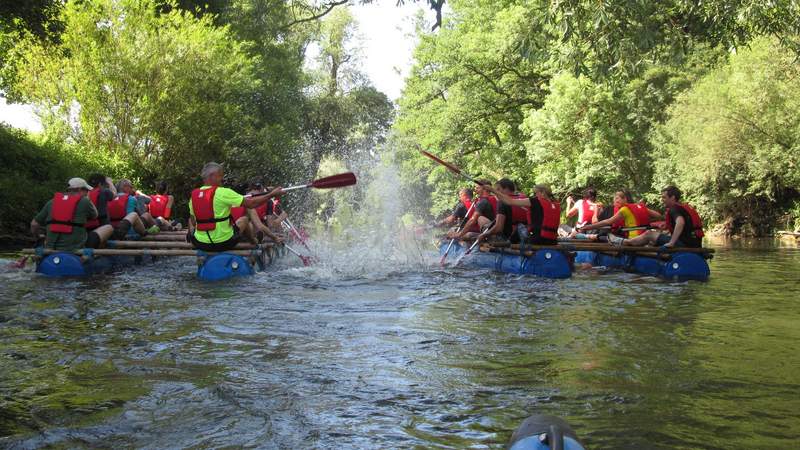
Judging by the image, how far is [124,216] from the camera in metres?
12.8

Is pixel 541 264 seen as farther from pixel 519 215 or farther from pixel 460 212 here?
pixel 460 212

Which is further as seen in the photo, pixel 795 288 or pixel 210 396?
pixel 795 288

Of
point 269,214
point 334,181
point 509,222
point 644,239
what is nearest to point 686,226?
point 644,239

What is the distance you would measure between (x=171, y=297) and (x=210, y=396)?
183 inches

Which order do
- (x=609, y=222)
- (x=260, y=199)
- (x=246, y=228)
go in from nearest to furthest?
1. (x=260, y=199)
2. (x=246, y=228)
3. (x=609, y=222)

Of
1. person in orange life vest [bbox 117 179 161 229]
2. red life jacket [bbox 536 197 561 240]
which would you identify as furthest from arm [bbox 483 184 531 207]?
person in orange life vest [bbox 117 179 161 229]

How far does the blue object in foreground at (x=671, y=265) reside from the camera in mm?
12125

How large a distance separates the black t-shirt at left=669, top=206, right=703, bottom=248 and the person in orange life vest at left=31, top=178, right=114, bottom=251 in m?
8.85

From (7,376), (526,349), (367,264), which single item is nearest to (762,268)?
(367,264)

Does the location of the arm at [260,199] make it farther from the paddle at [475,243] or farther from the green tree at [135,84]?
the green tree at [135,84]

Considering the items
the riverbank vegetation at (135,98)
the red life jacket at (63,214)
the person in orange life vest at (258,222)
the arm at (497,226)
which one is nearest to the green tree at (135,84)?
the riverbank vegetation at (135,98)

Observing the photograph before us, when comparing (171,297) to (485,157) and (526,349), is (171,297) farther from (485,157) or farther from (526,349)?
(485,157)

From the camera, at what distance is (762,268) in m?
15.4

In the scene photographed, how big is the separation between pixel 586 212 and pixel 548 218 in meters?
5.57
